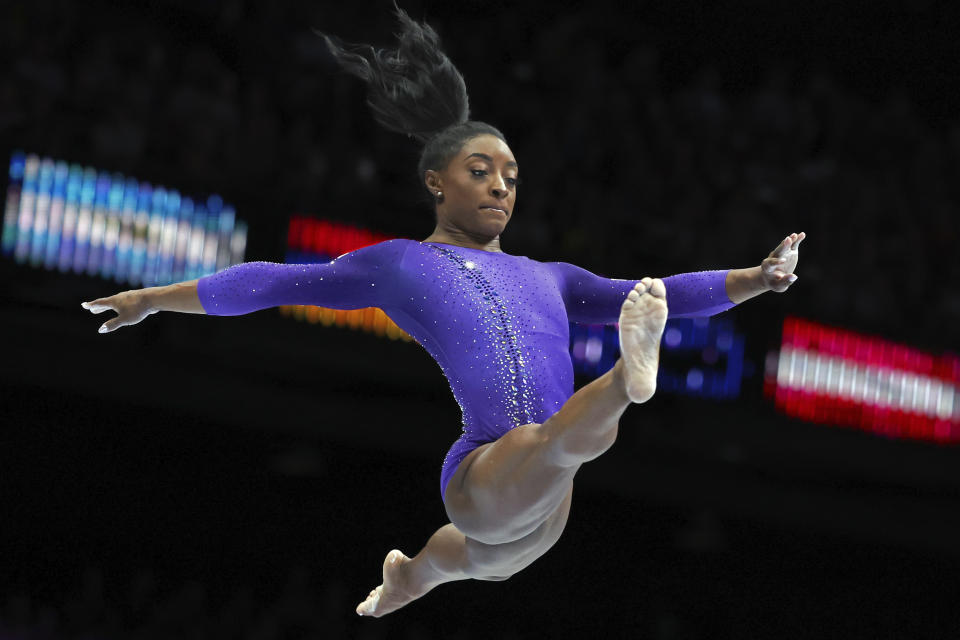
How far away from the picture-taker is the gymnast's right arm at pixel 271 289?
336 centimetres

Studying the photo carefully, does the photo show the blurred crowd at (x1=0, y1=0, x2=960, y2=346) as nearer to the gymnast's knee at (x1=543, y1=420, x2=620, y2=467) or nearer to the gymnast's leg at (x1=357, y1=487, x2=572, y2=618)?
the gymnast's leg at (x1=357, y1=487, x2=572, y2=618)

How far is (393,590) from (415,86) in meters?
1.58

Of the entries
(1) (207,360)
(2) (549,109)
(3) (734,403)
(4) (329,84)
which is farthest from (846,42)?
(1) (207,360)

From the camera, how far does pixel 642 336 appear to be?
271 cm

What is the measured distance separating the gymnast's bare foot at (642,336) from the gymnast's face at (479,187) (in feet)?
2.41

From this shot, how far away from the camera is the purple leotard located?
3225 mm

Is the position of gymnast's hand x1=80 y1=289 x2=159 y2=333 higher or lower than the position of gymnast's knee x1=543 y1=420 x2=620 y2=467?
higher

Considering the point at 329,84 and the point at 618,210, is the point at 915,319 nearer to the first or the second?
the point at 618,210

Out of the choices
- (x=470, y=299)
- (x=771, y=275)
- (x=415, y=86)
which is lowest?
(x=470, y=299)

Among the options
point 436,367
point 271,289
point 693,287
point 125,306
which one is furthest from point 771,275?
point 436,367

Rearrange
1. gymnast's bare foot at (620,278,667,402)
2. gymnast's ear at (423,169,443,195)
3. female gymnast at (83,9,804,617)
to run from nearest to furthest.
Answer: gymnast's bare foot at (620,278,667,402)
female gymnast at (83,9,804,617)
gymnast's ear at (423,169,443,195)

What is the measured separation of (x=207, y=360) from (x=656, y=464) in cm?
325

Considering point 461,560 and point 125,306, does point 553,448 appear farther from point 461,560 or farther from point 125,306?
point 125,306

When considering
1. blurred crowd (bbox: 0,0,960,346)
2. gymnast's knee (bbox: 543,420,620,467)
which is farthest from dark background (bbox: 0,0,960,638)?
gymnast's knee (bbox: 543,420,620,467)
